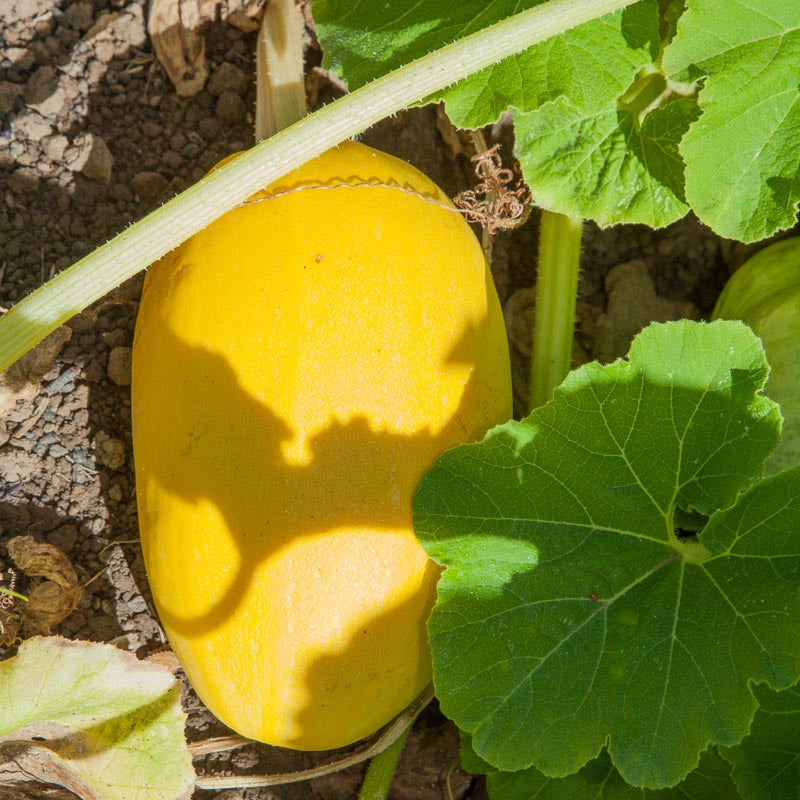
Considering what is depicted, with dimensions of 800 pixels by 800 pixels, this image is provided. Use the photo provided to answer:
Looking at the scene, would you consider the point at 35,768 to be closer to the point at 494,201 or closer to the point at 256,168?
the point at 256,168

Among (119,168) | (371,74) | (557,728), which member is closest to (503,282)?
(371,74)

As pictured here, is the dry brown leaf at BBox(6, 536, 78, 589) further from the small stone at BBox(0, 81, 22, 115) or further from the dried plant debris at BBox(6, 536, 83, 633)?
the small stone at BBox(0, 81, 22, 115)

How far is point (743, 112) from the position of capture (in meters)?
1.61

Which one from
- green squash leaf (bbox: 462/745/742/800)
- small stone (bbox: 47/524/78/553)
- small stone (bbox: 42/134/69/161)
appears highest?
small stone (bbox: 42/134/69/161)

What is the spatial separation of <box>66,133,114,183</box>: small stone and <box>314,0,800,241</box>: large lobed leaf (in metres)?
0.56

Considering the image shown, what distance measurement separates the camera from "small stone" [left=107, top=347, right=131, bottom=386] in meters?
2.03

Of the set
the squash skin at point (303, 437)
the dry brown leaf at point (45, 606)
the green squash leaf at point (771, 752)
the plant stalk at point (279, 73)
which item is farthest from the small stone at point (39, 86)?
the green squash leaf at point (771, 752)

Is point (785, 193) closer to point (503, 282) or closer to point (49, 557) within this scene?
point (503, 282)

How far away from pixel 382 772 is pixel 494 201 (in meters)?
1.18

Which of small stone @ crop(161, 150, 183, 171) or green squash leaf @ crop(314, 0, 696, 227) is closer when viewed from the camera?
green squash leaf @ crop(314, 0, 696, 227)

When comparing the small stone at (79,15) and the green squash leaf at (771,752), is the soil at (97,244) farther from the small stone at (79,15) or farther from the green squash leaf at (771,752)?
the green squash leaf at (771,752)

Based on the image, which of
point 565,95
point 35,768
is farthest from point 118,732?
point 565,95

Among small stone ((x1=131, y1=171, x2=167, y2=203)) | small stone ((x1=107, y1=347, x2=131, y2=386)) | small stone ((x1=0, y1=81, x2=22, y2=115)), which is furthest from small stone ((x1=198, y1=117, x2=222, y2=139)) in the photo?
small stone ((x1=107, y1=347, x2=131, y2=386))

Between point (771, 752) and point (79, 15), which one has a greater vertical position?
point (79, 15)
